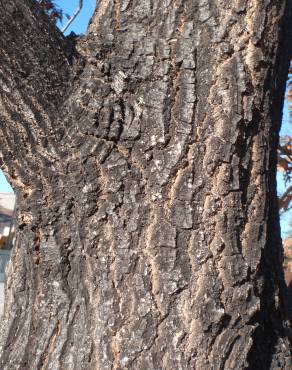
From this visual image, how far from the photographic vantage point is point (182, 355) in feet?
5.54

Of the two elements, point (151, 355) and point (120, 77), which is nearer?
point (151, 355)

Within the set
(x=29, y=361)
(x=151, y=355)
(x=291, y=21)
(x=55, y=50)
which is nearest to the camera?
(x=151, y=355)

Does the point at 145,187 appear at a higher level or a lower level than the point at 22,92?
lower

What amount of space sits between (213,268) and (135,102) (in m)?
0.57

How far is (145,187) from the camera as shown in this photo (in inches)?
71.6

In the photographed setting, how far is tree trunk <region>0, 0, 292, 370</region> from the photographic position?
5.69 feet

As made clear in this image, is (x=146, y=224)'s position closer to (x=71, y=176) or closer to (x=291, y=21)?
(x=71, y=176)

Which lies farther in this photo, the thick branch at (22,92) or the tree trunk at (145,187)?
the thick branch at (22,92)

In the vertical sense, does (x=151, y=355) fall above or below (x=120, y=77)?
below

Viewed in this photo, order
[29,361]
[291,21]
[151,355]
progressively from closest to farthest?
1. [151,355]
2. [29,361]
3. [291,21]

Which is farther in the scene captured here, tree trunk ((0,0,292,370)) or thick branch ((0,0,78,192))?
thick branch ((0,0,78,192))

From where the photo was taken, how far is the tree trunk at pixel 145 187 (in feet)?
5.69

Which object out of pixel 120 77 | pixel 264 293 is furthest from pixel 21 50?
pixel 264 293

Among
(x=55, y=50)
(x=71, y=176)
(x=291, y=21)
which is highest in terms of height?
(x=291, y=21)
